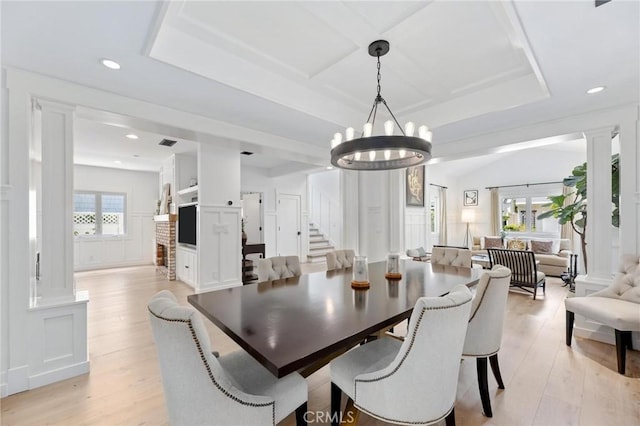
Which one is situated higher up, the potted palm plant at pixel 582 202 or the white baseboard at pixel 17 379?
the potted palm plant at pixel 582 202

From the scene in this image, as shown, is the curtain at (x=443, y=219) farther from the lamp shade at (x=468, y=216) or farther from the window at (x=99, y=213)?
the window at (x=99, y=213)

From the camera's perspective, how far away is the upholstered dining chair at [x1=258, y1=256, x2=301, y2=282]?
7.93ft

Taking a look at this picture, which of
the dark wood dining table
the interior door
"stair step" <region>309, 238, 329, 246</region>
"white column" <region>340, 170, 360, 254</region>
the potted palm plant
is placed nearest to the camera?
the dark wood dining table

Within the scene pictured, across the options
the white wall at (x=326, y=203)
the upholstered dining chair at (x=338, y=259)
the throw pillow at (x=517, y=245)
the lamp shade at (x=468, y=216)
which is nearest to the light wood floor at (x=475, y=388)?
the upholstered dining chair at (x=338, y=259)

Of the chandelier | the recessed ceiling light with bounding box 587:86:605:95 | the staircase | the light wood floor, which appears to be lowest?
the light wood floor

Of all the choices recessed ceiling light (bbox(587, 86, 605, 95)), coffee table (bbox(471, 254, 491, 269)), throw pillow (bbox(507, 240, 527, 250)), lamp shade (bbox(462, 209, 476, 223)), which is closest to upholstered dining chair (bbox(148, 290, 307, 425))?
recessed ceiling light (bbox(587, 86, 605, 95))

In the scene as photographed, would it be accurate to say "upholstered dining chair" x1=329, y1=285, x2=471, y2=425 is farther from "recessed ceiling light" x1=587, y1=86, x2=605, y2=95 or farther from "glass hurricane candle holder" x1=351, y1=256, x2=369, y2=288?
"recessed ceiling light" x1=587, y1=86, x2=605, y2=95

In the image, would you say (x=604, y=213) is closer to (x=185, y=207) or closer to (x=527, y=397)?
(x=527, y=397)

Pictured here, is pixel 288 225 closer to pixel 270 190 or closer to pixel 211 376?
pixel 270 190

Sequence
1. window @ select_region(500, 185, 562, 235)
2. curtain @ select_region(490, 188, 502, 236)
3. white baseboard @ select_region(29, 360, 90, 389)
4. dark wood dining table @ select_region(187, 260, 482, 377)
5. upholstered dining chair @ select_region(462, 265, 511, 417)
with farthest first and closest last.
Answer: curtain @ select_region(490, 188, 502, 236) < window @ select_region(500, 185, 562, 235) < white baseboard @ select_region(29, 360, 90, 389) < upholstered dining chair @ select_region(462, 265, 511, 417) < dark wood dining table @ select_region(187, 260, 482, 377)

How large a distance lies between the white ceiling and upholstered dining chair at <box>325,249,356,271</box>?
1502mm

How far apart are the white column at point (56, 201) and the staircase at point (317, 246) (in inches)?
235

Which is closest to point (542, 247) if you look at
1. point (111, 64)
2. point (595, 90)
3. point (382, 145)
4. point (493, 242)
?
point (493, 242)

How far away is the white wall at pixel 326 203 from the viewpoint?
8781 millimetres
